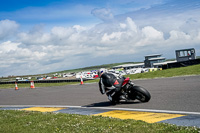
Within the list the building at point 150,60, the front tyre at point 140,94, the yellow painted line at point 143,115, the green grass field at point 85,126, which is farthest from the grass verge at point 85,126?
the building at point 150,60

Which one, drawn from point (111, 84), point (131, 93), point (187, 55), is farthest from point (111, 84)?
point (187, 55)

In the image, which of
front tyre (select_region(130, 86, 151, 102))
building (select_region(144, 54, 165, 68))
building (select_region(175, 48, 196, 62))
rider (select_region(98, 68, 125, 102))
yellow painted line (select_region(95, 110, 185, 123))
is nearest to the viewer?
yellow painted line (select_region(95, 110, 185, 123))

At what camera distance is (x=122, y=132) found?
5.43 meters

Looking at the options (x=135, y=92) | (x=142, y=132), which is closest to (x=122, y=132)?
(x=142, y=132)

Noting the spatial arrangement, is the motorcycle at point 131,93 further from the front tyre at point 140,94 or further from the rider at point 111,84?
the rider at point 111,84

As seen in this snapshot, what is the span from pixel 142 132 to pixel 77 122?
84.9 inches

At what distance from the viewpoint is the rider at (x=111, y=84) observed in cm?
998

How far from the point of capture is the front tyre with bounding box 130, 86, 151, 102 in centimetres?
955

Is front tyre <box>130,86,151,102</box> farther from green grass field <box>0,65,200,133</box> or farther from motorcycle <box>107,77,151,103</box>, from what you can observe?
green grass field <box>0,65,200,133</box>

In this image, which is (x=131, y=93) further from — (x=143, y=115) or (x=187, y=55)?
(x=187, y=55)

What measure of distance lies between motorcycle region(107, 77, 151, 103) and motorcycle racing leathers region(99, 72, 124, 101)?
16cm

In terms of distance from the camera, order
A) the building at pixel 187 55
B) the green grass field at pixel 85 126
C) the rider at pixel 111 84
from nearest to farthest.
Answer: the green grass field at pixel 85 126 < the rider at pixel 111 84 < the building at pixel 187 55

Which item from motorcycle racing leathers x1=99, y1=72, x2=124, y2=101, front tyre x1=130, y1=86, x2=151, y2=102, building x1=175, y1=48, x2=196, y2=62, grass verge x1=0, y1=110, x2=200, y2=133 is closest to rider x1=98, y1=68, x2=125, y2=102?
motorcycle racing leathers x1=99, y1=72, x2=124, y2=101

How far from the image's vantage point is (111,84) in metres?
10.0
